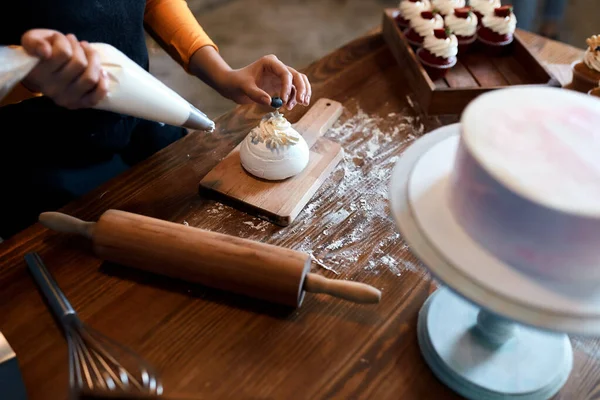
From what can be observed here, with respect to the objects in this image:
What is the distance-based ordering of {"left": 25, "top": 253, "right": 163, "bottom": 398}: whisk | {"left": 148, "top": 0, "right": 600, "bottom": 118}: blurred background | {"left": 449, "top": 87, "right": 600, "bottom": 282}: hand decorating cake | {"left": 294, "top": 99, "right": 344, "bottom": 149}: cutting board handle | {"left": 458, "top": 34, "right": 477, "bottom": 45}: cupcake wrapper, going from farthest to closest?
{"left": 148, "top": 0, "right": 600, "bottom": 118}: blurred background
{"left": 458, "top": 34, "right": 477, "bottom": 45}: cupcake wrapper
{"left": 294, "top": 99, "right": 344, "bottom": 149}: cutting board handle
{"left": 25, "top": 253, "right": 163, "bottom": 398}: whisk
{"left": 449, "top": 87, "right": 600, "bottom": 282}: hand decorating cake

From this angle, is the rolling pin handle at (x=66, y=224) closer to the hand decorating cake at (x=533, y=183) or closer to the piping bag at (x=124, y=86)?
the piping bag at (x=124, y=86)

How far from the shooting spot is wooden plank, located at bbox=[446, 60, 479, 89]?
3.89 ft

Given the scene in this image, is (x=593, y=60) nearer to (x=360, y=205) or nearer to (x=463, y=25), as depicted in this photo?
(x=463, y=25)

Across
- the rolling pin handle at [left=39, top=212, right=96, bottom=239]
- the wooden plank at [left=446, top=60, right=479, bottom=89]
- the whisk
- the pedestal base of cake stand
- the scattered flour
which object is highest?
the rolling pin handle at [left=39, top=212, right=96, bottom=239]

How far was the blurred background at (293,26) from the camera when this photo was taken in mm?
2479

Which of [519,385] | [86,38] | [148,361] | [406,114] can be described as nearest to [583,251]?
[519,385]

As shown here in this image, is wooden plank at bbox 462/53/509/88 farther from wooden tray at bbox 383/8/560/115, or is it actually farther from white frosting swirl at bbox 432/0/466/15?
white frosting swirl at bbox 432/0/466/15

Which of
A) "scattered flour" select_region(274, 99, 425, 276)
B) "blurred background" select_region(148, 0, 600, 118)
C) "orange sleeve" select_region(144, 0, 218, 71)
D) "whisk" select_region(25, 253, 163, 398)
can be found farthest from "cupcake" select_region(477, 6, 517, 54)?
"blurred background" select_region(148, 0, 600, 118)

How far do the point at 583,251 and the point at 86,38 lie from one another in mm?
832

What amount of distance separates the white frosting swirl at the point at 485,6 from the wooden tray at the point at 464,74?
0.34ft

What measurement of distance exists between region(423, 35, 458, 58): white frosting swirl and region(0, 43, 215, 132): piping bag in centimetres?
61

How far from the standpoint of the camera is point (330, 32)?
2.88m

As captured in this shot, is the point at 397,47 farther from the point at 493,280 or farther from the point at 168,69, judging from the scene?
the point at 168,69

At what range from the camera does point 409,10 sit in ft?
4.17
